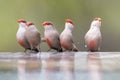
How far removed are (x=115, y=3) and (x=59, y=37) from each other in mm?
985

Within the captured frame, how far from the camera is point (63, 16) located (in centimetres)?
282

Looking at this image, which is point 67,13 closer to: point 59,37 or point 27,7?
point 27,7

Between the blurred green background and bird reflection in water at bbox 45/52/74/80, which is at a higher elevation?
the blurred green background

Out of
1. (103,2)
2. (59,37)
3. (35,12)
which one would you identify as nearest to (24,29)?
(59,37)

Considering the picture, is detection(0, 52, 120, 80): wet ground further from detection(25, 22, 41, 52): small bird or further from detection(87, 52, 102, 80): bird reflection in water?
detection(25, 22, 41, 52): small bird

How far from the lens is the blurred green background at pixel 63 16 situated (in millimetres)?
2777

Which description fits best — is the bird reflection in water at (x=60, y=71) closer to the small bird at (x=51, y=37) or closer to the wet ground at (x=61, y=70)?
the wet ground at (x=61, y=70)

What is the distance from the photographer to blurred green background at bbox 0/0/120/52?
278cm

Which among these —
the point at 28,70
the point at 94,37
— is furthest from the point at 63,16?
the point at 28,70

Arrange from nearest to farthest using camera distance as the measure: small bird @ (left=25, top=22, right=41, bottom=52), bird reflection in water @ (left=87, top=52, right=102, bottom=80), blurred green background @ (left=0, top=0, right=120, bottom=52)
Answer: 1. bird reflection in water @ (left=87, top=52, right=102, bottom=80)
2. small bird @ (left=25, top=22, right=41, bottom=52)
3. blurred green background @ (left=0, top=0, right=120, bottom=52)

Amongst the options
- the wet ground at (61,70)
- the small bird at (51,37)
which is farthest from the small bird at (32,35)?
the wet ground at (61,70)

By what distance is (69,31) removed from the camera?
2.04m

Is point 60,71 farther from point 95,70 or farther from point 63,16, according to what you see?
point 63,16

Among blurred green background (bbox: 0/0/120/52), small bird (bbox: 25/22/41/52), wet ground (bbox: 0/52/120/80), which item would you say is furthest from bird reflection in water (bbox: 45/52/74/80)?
blurred green background (bbox: 0/0/120/52)
